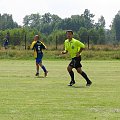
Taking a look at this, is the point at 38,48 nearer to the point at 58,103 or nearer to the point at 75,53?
the point at 75,53

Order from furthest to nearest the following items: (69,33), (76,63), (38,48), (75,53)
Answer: (38,48) < (75,53) < (76,63) < (69,33)

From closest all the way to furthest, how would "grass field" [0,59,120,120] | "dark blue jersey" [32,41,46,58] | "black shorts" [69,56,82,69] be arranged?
"grass field" [0,59,120,120] → "black shorts" [69,56,82,69] → "dark blue jersey" [32,41,46,58]

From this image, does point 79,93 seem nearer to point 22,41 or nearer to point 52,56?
point 52,56

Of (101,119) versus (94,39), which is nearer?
(101,119)

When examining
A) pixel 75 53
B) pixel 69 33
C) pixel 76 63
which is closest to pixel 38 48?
pixel 75 53

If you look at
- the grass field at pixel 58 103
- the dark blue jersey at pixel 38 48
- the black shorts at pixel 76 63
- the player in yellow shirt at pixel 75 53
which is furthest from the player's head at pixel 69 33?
the dark blue jersey at pixel 38 48

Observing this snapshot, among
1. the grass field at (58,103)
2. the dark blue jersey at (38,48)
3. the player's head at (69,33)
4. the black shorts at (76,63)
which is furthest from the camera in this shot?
the dark blue jersey at (38,48)

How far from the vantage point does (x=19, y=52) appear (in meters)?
51.4

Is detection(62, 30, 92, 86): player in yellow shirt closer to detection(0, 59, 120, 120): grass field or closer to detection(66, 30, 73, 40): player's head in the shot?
detection(66, 30, 73, 40): player's head

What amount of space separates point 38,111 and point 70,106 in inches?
42.5

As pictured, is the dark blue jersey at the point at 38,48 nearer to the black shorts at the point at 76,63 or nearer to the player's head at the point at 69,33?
the black shorts at the point at 76,63

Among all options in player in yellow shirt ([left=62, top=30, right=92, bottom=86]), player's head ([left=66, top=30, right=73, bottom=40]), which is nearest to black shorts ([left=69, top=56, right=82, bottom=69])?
player in yellow shirt ([left=62, top=30, right=92, bottom=86])

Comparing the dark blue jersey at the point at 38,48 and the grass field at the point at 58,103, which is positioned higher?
the dark blue jersey at the point at 38,48

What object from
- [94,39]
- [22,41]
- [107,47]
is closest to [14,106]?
[107,47]
